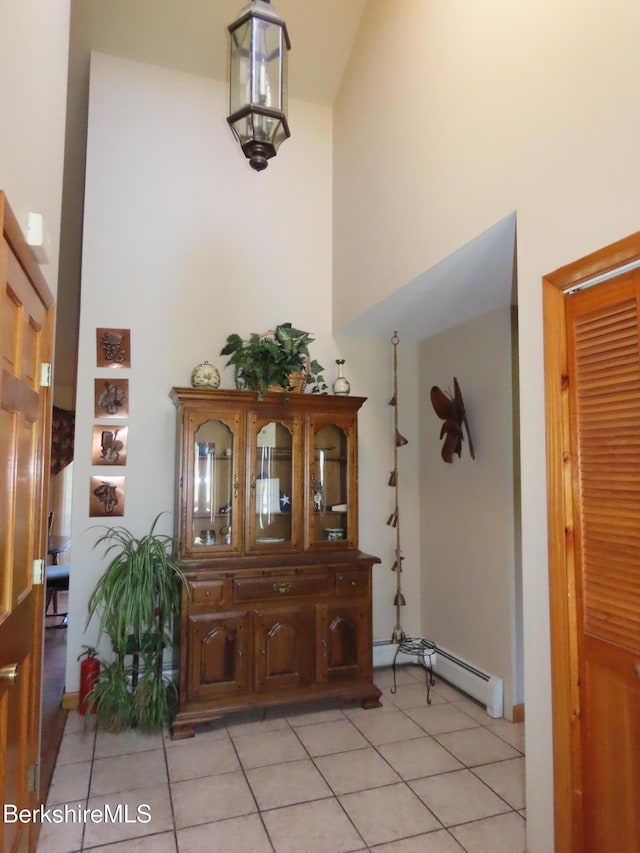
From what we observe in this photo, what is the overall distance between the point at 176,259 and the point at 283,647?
8.53 feet

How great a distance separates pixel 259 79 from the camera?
1718 mm

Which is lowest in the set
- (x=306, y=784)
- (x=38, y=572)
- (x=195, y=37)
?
(x=306, y=784)

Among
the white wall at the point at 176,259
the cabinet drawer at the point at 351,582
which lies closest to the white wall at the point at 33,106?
the white wall at the point at 176,259

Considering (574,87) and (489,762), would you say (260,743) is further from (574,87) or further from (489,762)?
(574,87)

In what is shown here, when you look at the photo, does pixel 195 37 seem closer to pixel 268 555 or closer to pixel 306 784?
pixel 268 555

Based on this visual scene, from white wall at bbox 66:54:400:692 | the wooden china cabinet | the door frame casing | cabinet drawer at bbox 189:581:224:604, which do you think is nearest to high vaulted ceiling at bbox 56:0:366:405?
white wall at bbox 66:54:400:692

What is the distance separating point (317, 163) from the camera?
409cm

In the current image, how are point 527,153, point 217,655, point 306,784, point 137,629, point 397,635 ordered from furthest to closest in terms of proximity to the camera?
point 397,635, point 217,655, point 137,629, point 306,784, point 527,153

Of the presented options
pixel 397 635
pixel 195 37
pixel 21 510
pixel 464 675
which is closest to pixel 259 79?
pixel 21 510

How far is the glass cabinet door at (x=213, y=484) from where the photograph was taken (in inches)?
127

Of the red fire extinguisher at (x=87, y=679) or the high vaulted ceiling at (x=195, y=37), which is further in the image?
the high vaulted ceiling at (x=195, y=37)

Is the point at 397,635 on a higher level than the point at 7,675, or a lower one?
lower

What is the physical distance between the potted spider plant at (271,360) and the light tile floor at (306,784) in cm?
194

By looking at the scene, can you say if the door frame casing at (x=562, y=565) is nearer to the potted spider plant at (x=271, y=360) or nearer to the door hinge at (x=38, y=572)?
the potted spider plant at (x=271, y=360)
